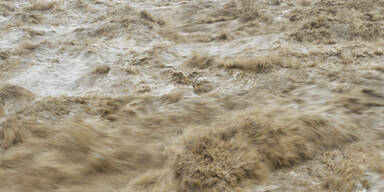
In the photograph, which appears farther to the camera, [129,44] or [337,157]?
[129,44]

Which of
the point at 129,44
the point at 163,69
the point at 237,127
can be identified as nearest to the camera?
the point at 237,127

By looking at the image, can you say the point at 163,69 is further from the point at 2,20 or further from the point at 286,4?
the point at 2,20

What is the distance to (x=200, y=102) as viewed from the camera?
383 cm

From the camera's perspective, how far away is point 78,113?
12.2ft

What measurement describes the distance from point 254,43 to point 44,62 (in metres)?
3.93

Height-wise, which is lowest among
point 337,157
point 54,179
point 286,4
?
point 54,179

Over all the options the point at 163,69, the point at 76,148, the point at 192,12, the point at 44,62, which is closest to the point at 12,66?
the point at 44,62

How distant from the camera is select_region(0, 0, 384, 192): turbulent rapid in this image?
2.64 metres

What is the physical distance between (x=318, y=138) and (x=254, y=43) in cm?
285

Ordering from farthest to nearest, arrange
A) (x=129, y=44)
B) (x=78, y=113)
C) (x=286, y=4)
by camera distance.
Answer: (x=286, y=4) → (x=129, y=44) → (x=78, y=113)

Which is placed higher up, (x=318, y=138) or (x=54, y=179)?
(x=318, y=138)

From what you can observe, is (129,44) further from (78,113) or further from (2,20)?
(2,20)

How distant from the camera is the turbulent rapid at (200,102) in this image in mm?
2643

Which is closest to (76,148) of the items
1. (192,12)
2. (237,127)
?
(237,127)
